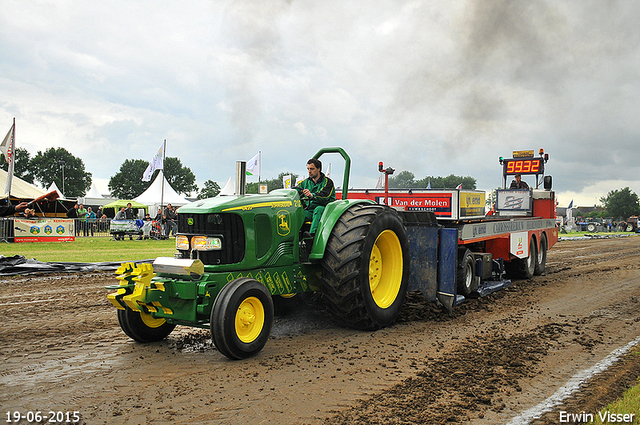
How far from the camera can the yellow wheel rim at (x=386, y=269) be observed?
18.9 ft

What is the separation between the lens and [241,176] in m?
4.96

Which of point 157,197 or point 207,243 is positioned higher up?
point 157,197

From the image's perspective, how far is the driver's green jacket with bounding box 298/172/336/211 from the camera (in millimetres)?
5598

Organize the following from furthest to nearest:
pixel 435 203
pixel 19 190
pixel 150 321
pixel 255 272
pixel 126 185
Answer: pixel 126 185, pixel 19 190, pixel 435 203, pixel 150 321, pixel 255 272

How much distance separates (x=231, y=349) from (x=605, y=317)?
4.91 meters

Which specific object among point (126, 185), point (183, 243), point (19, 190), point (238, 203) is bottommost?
point (183, 243)

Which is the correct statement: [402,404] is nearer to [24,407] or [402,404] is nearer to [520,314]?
[24,407]

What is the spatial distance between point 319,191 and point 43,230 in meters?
16.0

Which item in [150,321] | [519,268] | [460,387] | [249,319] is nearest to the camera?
[460,387]

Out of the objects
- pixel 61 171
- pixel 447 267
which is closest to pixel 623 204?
pixel 447 267

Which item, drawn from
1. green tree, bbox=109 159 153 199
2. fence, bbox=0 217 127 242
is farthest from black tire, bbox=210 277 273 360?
green tree, bbox=109 159 153 199

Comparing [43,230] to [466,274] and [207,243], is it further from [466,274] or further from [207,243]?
[466,274]

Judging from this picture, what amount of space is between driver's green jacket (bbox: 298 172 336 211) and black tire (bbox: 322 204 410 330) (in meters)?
0.34

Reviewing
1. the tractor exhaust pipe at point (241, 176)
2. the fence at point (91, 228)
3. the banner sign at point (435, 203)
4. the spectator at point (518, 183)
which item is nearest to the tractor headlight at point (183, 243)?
the tractor exhaust pipe at point (241, 176)
